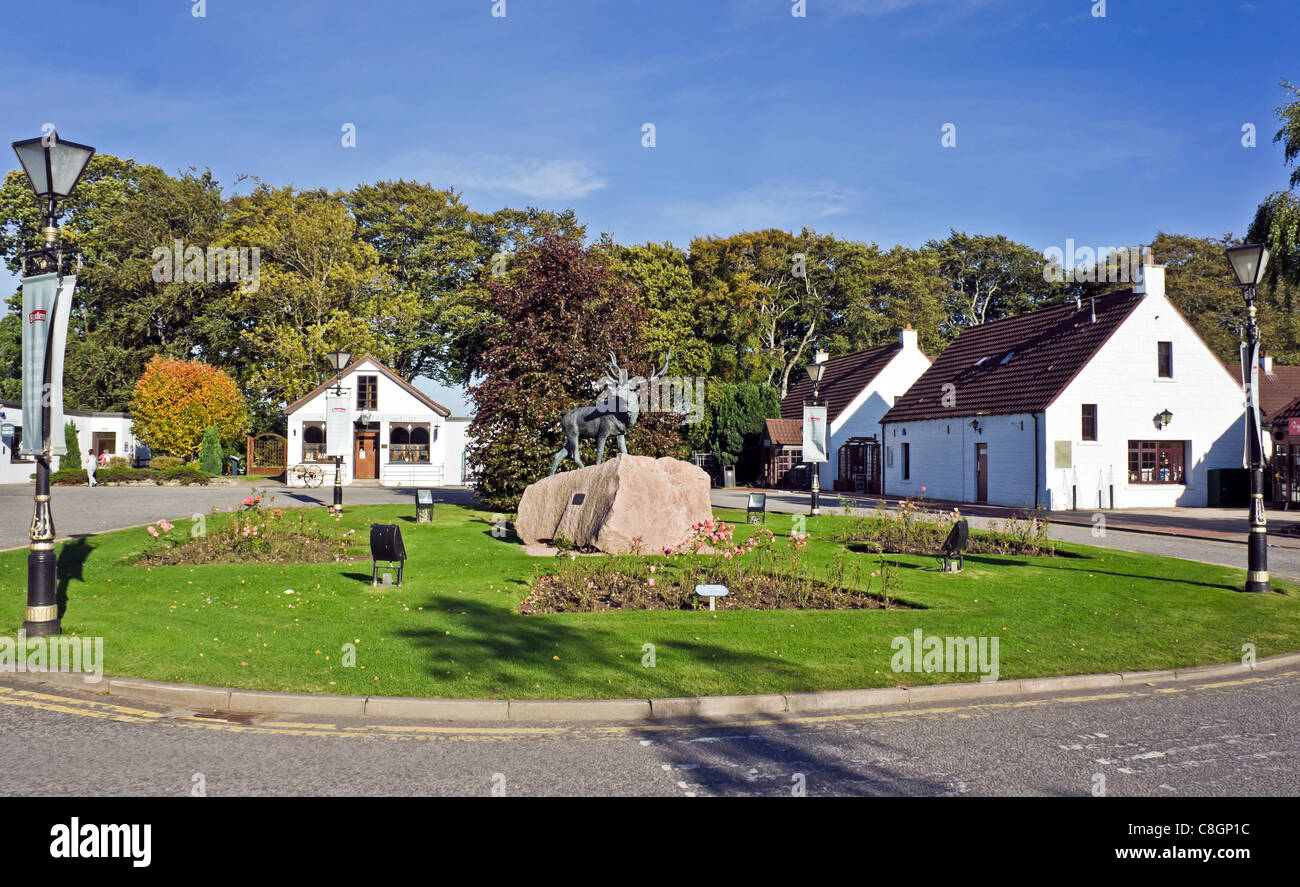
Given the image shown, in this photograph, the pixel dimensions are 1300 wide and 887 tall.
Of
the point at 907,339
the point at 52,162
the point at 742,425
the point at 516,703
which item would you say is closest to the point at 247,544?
the point at 52,162

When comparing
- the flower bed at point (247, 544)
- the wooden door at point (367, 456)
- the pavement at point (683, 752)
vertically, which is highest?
the wooden door at point (367, 456)

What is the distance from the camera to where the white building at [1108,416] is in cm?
3312

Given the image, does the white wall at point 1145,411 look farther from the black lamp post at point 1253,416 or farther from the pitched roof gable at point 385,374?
the pitched roof gable at point 385,374

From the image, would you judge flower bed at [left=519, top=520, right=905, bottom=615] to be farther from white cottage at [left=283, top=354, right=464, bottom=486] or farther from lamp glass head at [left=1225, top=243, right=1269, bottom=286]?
white cottage at [left=283, top=354, right=464, bottom=486]

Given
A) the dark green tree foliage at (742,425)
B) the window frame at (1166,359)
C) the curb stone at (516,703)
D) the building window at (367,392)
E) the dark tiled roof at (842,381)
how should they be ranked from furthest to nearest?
1. the dark green tree foliage at (742,425)
2. the building window at (367,392)
3. the dark tiled roof at (842,381)
4. the window frame at (1166,359)
5. the curb stone at (516,703)

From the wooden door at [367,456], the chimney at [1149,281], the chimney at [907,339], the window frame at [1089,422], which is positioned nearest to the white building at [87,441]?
the wooden door at [367,456]

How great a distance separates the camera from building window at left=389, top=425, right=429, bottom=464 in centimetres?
5128

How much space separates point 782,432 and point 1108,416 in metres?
19.6

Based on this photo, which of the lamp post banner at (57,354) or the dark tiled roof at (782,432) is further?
the dark tiled roof at (782,432)

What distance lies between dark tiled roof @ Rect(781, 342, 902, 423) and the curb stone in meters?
41.9

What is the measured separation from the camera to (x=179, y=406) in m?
50.4

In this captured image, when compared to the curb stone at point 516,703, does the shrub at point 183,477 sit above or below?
above

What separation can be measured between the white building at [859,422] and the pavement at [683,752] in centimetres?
3935
